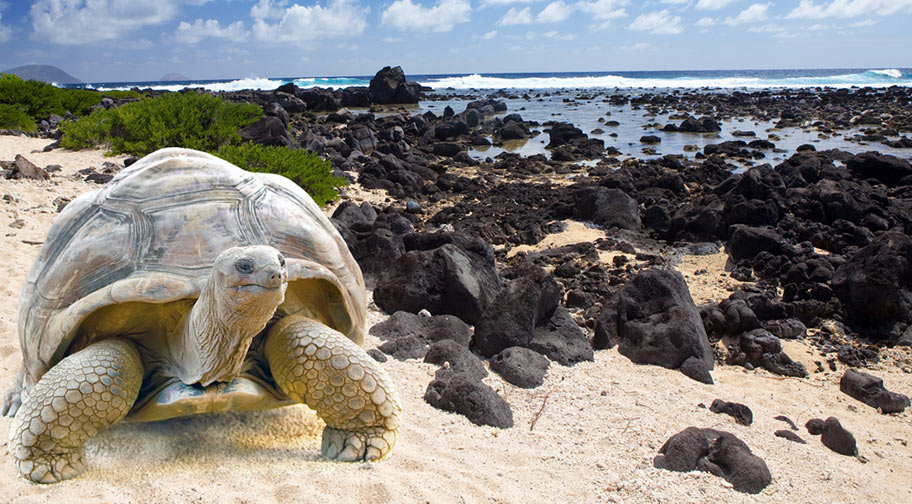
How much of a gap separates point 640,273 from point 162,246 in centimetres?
349

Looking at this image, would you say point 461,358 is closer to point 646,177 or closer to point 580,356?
point 580,356

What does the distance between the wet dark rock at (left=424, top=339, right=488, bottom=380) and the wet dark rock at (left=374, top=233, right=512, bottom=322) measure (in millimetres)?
932

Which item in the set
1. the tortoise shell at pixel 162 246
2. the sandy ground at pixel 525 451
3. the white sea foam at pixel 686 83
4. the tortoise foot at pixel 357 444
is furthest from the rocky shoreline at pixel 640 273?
the white sea foam at pixel 686 83

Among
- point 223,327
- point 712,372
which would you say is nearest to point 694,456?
point 712,372

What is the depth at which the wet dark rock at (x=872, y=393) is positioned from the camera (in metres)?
3.97

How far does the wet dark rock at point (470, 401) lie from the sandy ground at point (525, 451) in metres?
0.06

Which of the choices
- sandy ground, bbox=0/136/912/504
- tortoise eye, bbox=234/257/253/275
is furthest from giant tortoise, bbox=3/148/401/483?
sandy ground, bbox=0/136/912/504

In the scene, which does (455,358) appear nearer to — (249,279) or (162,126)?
(249,279)

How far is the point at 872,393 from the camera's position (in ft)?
13.4

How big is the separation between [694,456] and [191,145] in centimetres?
948

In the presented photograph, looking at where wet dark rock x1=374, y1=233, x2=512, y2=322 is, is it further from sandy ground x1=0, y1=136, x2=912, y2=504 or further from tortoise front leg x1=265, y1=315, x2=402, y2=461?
tortoise front leg x1=265, y1=315, x2=402, y2=461

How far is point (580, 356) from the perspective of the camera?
13.9ft

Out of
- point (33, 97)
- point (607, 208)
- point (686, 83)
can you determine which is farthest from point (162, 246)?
point (686, 83)

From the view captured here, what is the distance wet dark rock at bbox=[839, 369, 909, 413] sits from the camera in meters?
3.97
